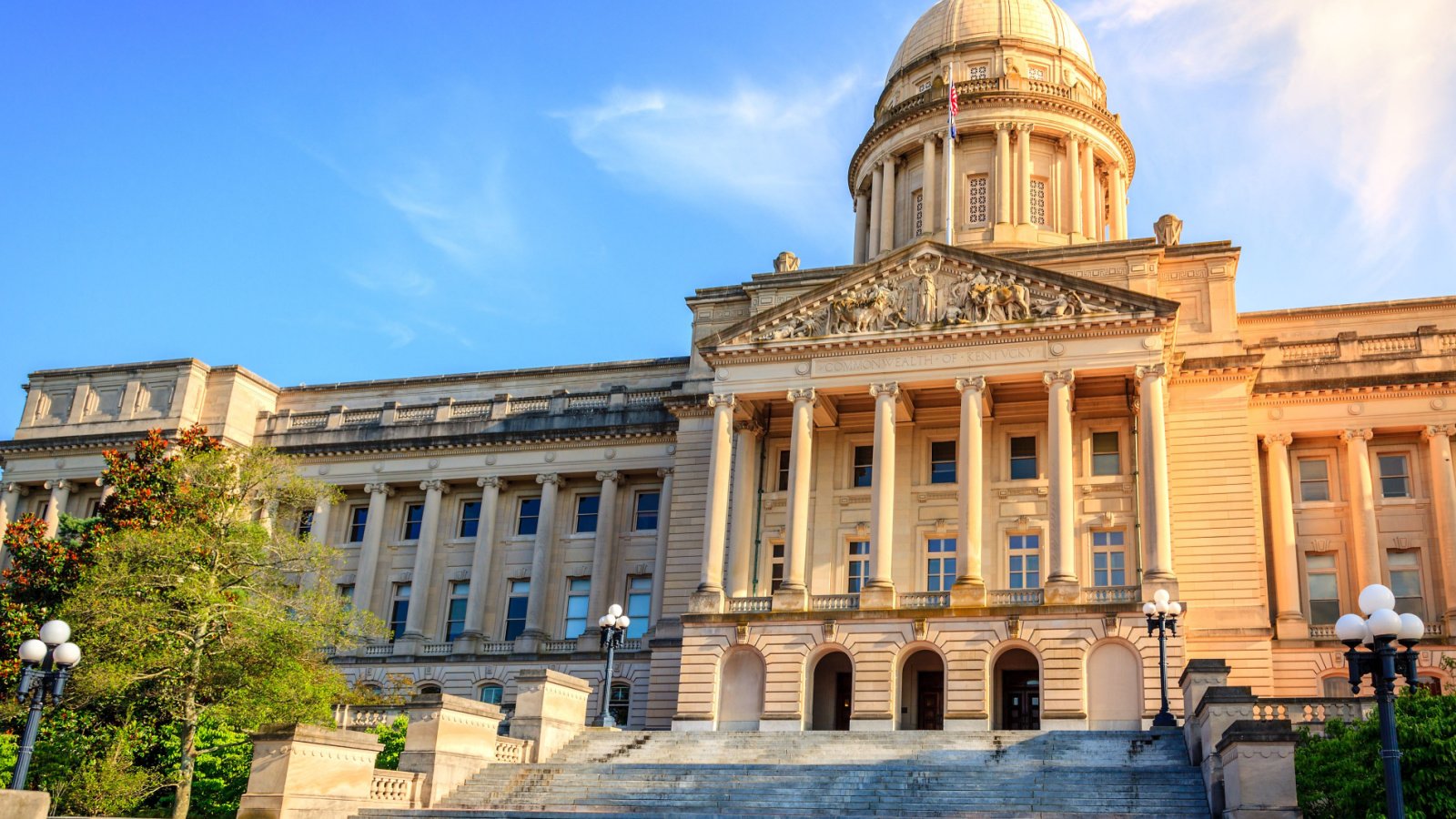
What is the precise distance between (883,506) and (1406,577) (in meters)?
16.3

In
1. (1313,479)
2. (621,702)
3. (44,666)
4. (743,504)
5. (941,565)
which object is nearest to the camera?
(44,666)

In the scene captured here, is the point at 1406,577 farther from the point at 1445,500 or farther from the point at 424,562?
the point at 424,562

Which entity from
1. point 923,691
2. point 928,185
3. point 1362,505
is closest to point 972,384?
point 923,691

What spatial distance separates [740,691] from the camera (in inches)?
1505

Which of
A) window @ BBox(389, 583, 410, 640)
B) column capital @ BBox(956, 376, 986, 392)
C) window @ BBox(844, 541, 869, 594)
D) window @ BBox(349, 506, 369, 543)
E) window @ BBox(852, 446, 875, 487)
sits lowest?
window @ BBox(389, 583, 410, 640)

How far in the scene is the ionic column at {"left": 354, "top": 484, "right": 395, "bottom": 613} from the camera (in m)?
50.2

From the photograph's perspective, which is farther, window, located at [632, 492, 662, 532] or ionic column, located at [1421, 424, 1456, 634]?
window, located at [632, 492, 662, 532]

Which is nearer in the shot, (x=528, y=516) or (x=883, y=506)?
(x=883, y=506)

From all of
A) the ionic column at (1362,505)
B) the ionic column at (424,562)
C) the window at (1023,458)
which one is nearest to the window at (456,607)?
the ionic column at (424,562)

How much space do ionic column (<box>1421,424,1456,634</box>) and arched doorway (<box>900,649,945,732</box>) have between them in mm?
14516

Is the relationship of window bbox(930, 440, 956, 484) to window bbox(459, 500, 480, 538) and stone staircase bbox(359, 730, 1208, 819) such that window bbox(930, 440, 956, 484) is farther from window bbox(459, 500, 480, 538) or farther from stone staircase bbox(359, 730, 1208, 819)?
window bbox(459, 500, 480, 538)

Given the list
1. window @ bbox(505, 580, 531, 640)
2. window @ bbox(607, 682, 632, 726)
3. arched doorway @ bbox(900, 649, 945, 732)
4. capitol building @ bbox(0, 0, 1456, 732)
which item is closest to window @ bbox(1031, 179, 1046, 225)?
capitol building @ bbox(0, 0, 1456, 732)

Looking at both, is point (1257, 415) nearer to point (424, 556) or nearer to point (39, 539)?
point (424, 556)

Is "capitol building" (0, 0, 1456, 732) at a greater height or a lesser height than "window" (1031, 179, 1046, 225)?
lesser
